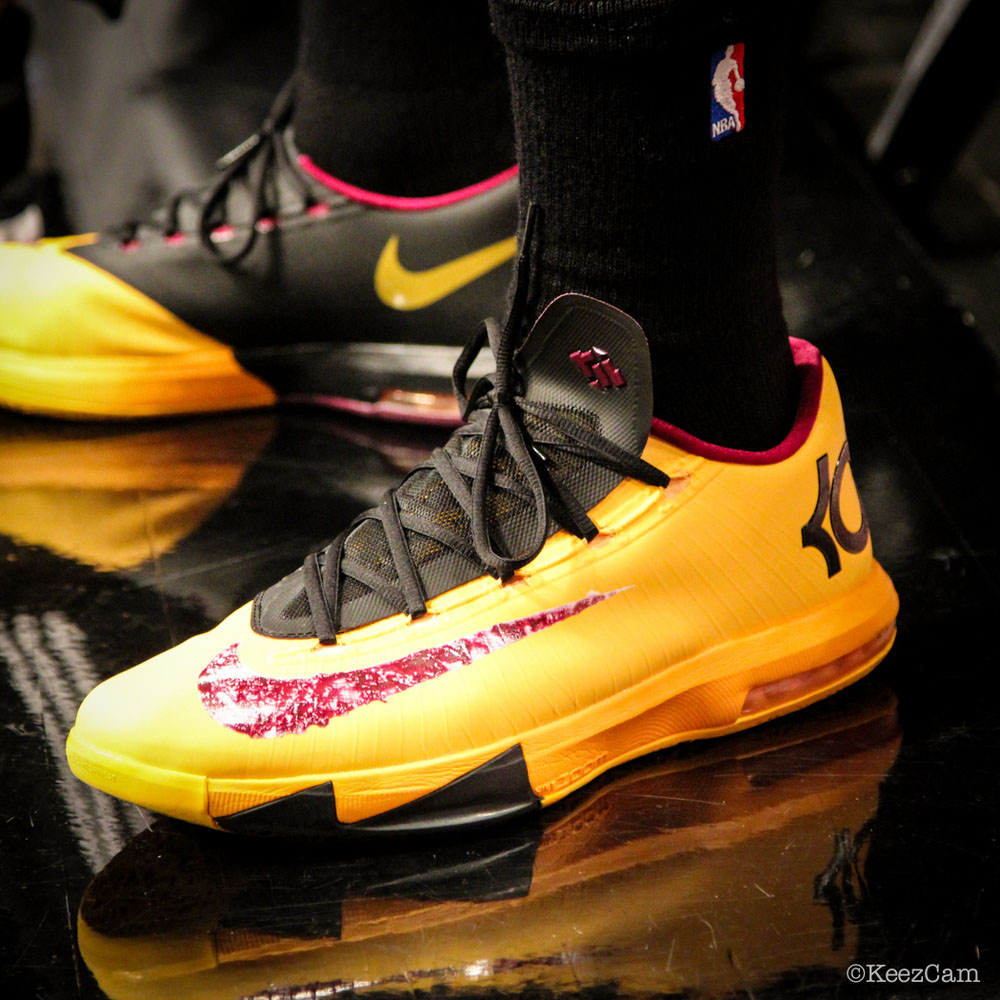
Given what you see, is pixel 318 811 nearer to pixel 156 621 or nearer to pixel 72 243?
pixel 156 621

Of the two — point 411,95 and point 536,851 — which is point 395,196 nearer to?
point 411,95

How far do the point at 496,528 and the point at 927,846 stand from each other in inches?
12.0

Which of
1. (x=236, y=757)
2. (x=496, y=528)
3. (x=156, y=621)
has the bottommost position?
(x=156, y=621)

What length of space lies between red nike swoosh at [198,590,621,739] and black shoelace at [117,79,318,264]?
48 centimetres

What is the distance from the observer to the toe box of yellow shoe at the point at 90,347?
99 centimetres

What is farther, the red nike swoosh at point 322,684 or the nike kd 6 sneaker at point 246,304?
the nike kd 6 sneaker at point 246,304

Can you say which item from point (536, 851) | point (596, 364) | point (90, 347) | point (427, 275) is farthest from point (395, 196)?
point (536, 851)

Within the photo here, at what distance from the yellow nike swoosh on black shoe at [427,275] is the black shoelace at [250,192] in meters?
0.09

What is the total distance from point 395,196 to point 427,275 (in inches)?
2.8

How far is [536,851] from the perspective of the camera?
63cm

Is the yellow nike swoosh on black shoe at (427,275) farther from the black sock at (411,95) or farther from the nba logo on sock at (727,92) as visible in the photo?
the nba logo on sock at (727,92)

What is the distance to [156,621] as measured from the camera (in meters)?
0.80

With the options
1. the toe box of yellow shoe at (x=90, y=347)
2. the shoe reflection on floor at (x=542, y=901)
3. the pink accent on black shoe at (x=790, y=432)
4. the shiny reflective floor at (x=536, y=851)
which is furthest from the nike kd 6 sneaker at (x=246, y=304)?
the shoe reflection on floor at (x=542, y=901)

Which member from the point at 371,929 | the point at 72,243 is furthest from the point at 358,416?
the point at 371,929
